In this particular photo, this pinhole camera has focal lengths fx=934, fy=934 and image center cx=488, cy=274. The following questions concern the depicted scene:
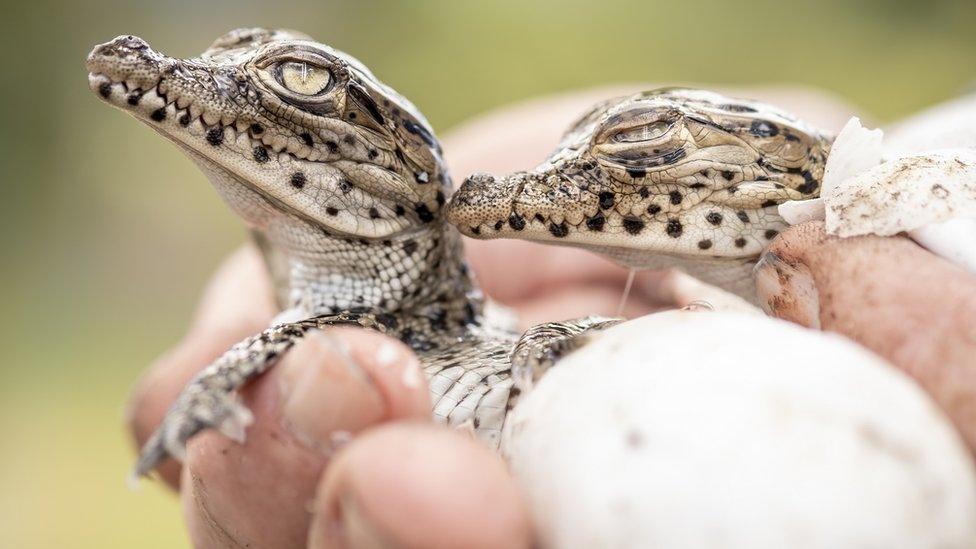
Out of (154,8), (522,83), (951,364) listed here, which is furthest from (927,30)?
(951,364)

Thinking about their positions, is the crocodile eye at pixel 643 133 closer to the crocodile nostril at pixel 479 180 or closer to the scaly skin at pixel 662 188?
the scaly skin at pixel 662 188

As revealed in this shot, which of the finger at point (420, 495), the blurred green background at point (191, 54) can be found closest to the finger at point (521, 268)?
the finger at point (420, 495)

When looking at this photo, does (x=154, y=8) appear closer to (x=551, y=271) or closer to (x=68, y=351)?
(x=68, y=351)

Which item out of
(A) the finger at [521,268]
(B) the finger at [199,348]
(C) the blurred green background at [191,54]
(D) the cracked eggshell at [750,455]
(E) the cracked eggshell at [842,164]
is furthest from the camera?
(C) the blurred green background at [191,54]

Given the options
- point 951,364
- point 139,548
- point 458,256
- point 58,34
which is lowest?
point 139,548

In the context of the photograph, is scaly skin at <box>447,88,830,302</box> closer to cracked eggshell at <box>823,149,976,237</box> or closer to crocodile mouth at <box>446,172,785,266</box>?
crocodile mouth at <box>446,172,785,266</box>

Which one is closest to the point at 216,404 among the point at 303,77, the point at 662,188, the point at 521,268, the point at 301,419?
the point at 301,419

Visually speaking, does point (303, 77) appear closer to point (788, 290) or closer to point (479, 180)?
point (479, 180)
